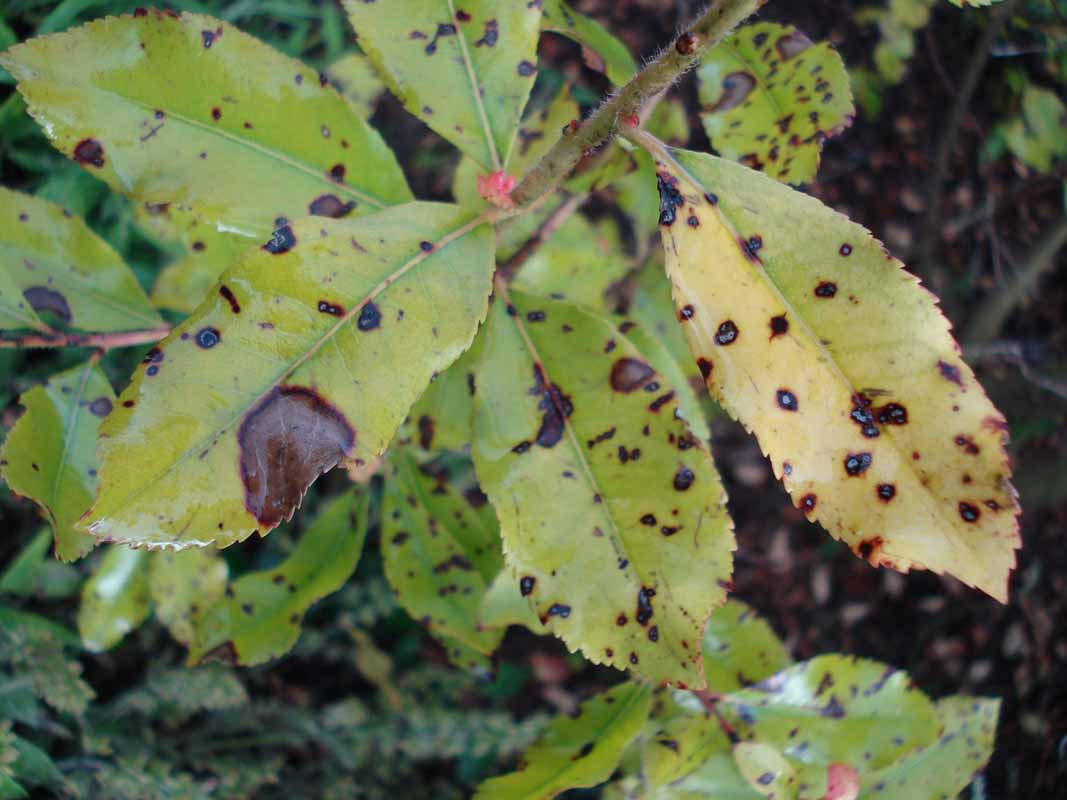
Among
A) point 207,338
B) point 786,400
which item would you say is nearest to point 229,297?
point 207,338

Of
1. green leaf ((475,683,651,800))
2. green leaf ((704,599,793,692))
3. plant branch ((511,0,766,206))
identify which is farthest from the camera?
green leaf ((704,599,793,692))

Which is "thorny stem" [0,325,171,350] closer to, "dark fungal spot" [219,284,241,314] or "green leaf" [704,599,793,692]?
"dark fungal spot" [219,284,241,314]

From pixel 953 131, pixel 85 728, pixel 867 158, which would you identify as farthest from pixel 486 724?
pixel 867 158

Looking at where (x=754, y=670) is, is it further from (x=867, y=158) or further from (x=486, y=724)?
(x=867, y=158)

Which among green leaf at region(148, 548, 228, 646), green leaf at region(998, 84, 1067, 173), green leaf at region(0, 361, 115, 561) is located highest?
green leaf at region(998, 84, 1067, 173)

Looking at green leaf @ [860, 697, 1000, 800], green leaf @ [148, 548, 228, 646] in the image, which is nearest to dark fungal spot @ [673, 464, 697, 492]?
green leaf @ [860, 697, 1000, 800]

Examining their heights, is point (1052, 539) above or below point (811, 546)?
above

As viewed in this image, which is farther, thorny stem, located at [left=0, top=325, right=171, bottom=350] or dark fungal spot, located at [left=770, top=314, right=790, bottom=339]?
thorny stem, located at [left=0, top=325, right=171, bottom=350]
